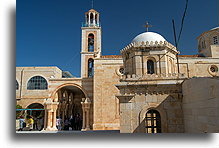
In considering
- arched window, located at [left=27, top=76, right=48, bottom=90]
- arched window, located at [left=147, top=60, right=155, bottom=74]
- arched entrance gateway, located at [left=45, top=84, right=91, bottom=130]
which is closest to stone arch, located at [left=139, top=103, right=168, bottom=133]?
arched window, located at [left=147, top=60, right=155, bottom=74]

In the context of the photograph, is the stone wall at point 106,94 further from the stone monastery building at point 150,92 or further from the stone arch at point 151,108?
the stone arch at point 151,108

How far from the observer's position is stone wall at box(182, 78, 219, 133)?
353 centimetres

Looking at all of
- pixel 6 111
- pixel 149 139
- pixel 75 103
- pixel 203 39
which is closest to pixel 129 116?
pixel 149 139

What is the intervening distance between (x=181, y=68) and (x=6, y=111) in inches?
472

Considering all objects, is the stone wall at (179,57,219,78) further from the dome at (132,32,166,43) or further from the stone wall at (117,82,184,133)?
the stone wall at (117,82,184,133)

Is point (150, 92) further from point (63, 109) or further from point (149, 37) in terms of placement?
point (63, 109)

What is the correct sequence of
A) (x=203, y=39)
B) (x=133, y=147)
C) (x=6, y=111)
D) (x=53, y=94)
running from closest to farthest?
(x=133, y=147) < (x=6, y=111) < (x=53, y=94) < (x=203, y=39)

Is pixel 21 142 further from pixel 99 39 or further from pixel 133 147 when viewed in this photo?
pixel 99 39

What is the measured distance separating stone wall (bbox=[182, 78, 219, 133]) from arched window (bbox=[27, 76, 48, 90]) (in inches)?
681

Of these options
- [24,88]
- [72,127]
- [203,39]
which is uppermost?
[203,39]

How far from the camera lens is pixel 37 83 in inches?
779

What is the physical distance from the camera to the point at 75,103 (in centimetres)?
1845

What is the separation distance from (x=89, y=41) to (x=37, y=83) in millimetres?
7775

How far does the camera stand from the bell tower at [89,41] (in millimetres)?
17688
